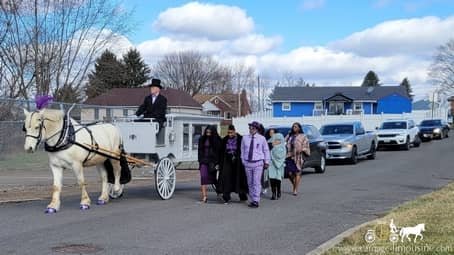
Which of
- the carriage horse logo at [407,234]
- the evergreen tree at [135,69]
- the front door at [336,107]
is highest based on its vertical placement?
the evergreen tree at [135,69]

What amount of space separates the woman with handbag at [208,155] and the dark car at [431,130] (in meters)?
34.9

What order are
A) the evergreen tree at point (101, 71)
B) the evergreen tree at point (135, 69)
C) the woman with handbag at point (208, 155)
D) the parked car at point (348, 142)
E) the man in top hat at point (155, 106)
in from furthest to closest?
1. the evergreen tree at point (135, 69)
2. the evergreen tree at point (101, 71)
3. the parked car at point (348, 142)
4. the man in top hat at point (155, 106)
5. the woman with handbag at point (208, 155)

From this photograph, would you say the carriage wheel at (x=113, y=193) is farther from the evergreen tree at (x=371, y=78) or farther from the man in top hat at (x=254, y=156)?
the evergreen tree at (x=371, y=78)

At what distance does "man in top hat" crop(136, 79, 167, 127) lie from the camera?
14508 millimetres

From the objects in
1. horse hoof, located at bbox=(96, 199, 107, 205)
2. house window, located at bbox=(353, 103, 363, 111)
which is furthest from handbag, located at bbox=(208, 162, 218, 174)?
house window, located at bbox=(353, 103, 363, 111)

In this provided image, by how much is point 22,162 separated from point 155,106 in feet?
50.5

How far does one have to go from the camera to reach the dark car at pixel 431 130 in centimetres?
4650

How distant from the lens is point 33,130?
12.1 meters

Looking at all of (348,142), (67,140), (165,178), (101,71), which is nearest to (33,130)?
(67,140)

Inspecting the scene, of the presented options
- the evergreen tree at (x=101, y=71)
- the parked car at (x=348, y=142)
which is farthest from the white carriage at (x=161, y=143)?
the evergreen tree at (x=101, y=71)

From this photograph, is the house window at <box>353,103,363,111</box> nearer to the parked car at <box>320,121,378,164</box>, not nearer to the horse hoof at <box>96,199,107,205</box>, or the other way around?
the parked car at <box>320,121,378,164</box>

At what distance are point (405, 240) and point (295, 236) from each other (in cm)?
193

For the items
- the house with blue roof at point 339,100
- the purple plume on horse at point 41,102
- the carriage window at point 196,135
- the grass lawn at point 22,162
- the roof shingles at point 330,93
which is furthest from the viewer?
the roof shingles at point 330,93

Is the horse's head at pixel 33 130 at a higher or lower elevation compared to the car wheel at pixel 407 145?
higher
